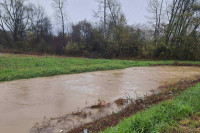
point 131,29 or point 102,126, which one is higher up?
point 131,29

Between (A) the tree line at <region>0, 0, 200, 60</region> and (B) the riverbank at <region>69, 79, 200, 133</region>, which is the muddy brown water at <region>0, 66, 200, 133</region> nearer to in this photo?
(B) the riverbank at <region>69, 79, 200, 133</region>

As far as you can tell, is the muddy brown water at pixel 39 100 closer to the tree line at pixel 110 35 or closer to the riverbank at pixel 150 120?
the riverbank at pixel 150 120

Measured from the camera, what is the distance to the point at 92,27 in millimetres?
30531

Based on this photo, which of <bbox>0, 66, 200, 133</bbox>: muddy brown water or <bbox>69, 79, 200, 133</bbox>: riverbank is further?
<bbox>0, 66, 200, 133</bbox>: muddy brown water

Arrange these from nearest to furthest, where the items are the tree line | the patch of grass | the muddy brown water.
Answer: the patch of grass, the muddy brown water, the tree line

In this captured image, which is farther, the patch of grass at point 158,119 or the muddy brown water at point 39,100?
the muddy brown water at point 39,100

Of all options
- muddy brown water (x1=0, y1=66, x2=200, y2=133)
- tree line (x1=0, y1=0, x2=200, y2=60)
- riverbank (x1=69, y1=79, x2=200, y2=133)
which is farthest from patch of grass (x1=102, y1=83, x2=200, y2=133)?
tree line (x1=0, y1=0, x2=200, y2=60)

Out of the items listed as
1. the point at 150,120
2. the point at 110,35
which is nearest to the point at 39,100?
the point at 150,120

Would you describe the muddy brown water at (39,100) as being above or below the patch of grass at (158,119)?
below

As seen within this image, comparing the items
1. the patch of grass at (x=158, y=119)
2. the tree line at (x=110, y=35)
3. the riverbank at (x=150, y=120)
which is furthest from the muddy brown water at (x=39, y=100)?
the tree line at (x=110, y=35)

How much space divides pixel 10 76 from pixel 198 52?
2200cm

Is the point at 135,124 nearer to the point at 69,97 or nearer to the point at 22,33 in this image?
the point at 69,97

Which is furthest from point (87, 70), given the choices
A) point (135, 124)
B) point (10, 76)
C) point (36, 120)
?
point (135, 124)

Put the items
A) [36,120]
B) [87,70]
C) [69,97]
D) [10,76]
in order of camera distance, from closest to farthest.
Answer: [36,120] → [69,97] → [10,76] → [87,70]
